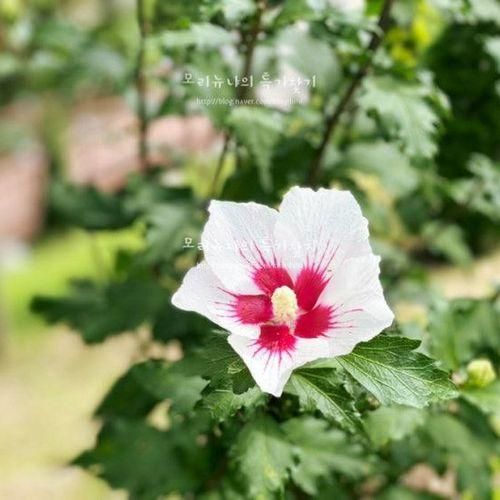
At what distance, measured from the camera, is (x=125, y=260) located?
73.7 inches

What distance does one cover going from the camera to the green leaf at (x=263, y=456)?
95 centimetres

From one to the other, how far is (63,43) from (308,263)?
1.11m

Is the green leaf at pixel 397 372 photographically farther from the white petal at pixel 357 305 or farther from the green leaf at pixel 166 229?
the green leaf at pixel 166 229

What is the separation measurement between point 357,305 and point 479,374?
38 cm

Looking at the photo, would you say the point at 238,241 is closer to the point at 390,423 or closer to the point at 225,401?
the point at 225,401

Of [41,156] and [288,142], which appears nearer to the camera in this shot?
[288,142]

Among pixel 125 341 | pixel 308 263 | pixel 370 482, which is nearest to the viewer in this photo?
pixel 308 263

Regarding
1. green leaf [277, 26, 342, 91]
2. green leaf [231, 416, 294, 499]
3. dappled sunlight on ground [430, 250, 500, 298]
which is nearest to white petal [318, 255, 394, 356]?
green leaf [231, 416, 294, 499]

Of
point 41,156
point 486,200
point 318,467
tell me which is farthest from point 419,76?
point 41,156

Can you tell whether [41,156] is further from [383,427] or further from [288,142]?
[383,427]

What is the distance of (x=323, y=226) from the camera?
837 mm

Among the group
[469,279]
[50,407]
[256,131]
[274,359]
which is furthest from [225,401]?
[50,407]

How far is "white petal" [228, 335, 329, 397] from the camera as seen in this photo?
0.77 metres

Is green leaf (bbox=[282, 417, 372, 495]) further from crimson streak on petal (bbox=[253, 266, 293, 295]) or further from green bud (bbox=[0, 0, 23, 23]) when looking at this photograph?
green bud (bbox=[0, 0, 23, 23])
